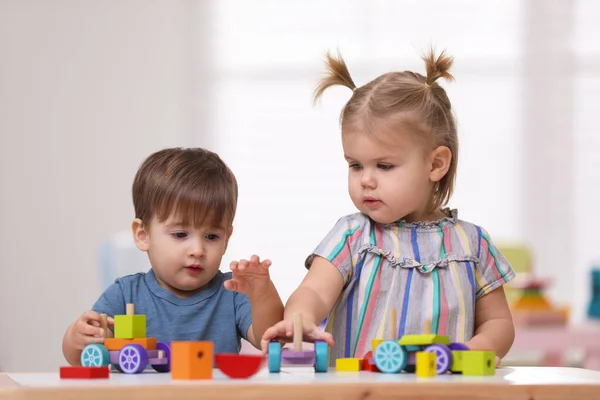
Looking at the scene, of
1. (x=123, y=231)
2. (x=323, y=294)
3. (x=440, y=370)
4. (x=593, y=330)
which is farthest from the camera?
(x=123, y=231)

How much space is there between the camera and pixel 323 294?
1.35 meters

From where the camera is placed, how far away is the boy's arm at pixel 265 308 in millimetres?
1251

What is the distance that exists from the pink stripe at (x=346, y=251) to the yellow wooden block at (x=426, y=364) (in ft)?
1.25

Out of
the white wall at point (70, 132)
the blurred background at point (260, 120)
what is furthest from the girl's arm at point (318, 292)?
the white wall at point (70, 132)

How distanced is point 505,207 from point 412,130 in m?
3.66

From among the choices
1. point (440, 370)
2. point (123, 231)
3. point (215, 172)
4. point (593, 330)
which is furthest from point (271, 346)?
point (123, 231)

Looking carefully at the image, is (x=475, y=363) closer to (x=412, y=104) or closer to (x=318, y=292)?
(x=318, y=292)

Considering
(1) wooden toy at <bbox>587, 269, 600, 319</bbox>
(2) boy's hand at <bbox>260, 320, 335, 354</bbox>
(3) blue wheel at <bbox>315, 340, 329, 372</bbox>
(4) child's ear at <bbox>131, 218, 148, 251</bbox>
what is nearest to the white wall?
(1) wooden toy at <bbox>587, 269, 600, 319</bbox>

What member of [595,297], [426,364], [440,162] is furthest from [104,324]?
[595,297]

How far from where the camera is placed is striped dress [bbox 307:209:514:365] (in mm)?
1380

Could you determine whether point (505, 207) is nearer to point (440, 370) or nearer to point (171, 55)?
point (171, 55)

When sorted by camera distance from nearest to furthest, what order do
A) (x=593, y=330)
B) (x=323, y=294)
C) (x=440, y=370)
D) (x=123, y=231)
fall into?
1. (x=440, y=370)
2. (x=323, y=294)
3. (x=593, y=330)
4. (x=123, y=231)

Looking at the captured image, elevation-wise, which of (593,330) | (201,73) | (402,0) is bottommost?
(593,330)

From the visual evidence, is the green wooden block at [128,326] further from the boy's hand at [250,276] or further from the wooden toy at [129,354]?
the boy's hand at [250,276]
